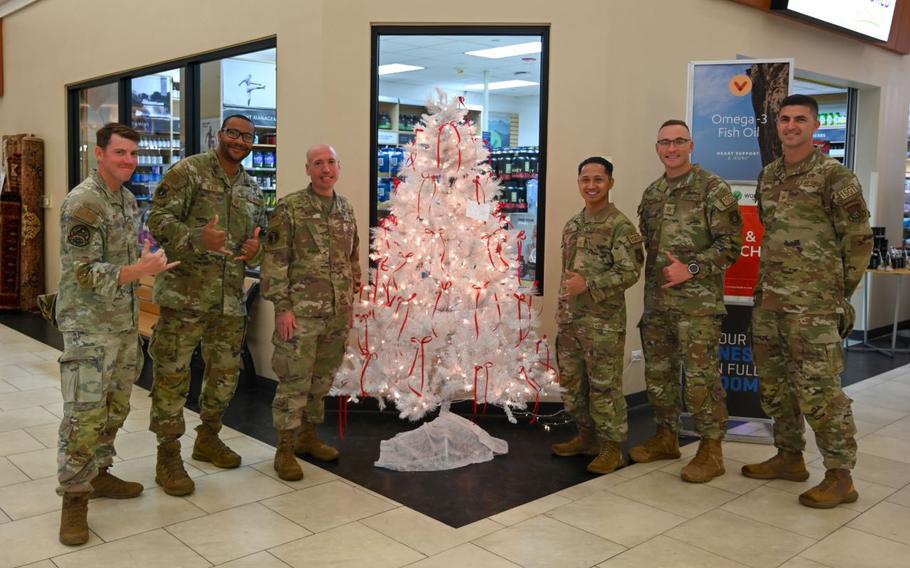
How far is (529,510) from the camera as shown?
140 inches

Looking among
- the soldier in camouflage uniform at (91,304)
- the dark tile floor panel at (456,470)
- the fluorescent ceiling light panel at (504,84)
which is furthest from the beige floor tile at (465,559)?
the fluorescent ceiling light panel at (504,84)

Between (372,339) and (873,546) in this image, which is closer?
(873,546)

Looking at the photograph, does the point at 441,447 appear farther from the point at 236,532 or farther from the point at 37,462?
the point at 37,462

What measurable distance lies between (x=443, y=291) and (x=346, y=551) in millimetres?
1831

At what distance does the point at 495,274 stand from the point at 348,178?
130cm

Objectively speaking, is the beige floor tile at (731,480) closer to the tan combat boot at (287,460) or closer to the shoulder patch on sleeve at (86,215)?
the tan combat boot at (287,460)

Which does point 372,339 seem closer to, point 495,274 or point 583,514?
point 495,274

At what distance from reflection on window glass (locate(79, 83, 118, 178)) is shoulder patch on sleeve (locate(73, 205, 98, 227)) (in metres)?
5.89

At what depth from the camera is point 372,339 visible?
15.0 ft

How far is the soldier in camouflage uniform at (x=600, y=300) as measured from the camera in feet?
13.0

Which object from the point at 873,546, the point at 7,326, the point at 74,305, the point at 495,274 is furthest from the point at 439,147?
the point at 7,326

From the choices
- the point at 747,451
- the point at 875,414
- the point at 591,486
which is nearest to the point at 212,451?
the point at 591,486

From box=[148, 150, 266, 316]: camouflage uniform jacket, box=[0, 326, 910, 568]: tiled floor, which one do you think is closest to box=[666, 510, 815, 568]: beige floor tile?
box=[0, 326, 910, 568]: tiled floor

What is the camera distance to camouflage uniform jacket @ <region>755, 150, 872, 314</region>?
3.59 m
